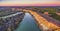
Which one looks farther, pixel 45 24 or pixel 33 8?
pixel 33 8

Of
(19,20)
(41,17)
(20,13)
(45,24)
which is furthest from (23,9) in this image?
(45,24)

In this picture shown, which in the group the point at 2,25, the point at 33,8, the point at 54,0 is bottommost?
the point at 2,25

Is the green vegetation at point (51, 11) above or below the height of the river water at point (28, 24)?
above

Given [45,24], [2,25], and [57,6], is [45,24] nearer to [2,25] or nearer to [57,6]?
[57,6]

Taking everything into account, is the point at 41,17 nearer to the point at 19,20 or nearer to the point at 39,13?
the point at 39,13

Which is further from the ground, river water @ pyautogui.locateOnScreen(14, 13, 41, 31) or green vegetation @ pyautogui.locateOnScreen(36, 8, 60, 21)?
green vegetation @ pyautogui.locateOnScreen(36, 8, 60, 21)

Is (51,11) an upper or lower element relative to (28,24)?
upper

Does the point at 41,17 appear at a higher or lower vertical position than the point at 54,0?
lower
